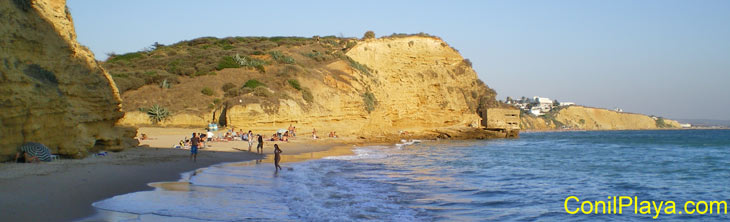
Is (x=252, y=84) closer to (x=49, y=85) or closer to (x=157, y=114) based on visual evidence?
(x=157, y=114)

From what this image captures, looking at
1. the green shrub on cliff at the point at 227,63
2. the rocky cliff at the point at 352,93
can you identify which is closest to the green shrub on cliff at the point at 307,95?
the rocky cliff at the point at 352,93

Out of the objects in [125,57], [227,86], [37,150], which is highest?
[125,57]

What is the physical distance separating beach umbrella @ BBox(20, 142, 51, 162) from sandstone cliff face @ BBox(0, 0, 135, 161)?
0.17m

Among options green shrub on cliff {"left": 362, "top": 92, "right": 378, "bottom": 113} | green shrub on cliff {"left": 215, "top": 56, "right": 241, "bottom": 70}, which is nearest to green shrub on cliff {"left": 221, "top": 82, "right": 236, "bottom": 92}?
green shrub on cliff {"left": 215, "top": 56, "right": 241, "bottom": 70}

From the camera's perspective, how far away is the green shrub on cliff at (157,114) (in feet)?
97.3

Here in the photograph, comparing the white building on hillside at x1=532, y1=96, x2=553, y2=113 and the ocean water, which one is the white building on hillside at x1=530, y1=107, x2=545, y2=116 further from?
the ocean water

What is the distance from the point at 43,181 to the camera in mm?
8344

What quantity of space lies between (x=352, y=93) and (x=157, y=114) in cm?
1354

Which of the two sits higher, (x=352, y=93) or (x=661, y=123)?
(x=352, y=93)

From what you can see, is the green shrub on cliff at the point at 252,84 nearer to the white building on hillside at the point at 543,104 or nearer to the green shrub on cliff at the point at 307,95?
the green shrub on cliff at the point at 307,95

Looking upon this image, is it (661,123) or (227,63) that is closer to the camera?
(227,63)

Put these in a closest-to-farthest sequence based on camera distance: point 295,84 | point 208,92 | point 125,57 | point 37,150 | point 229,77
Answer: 1. point 37,150
2. point 208,92
3. point 295,84
4. point 229,77
5. point 125,57

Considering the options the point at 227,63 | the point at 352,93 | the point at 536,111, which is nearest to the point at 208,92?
the point at 227,63

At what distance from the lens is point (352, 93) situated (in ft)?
123
